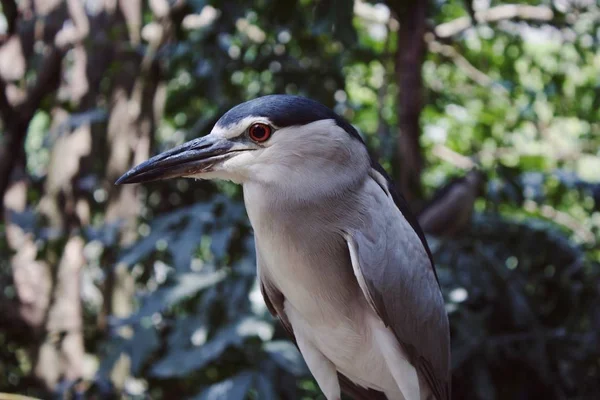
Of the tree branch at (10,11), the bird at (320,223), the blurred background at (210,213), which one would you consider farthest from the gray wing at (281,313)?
the tree branch at (10,11)

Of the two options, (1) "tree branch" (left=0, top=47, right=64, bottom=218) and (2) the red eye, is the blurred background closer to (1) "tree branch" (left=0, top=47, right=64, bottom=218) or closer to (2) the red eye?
(1) "tree branch" (left=0, top=47, right=64, bottom=218)

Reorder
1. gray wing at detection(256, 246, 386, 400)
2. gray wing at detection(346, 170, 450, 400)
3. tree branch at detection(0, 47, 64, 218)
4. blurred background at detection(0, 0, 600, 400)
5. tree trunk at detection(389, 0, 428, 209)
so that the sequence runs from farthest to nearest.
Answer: tree branch at detection(0, 47, 64, 218) → tree trunk at detection(389, 0, 428, 209) → blurred background at detection(0, 0, 600, 400) → gray wing at detection(256, 246, 386, 400) → gray wing at detection(346, 170, 450, 400)

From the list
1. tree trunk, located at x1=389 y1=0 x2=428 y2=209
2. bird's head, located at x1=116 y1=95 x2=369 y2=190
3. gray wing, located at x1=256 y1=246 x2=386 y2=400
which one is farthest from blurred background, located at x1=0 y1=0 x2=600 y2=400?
bird's head, located at x1=116 y1=95 x2=369 y2=190

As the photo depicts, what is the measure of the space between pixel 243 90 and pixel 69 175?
0.89 m

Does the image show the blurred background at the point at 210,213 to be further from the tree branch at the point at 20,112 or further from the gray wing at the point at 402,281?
the gray wing at the point at 402,281

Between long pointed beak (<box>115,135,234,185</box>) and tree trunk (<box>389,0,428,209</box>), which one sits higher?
long pointed beak (<box>115,135,234,185</box>)

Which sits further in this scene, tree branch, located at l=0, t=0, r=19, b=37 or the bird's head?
tree branch, located at l=0, t=0, r=19, b=37

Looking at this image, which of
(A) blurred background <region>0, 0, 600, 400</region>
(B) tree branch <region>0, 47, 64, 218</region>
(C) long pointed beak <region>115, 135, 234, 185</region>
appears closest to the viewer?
(C) long pointed beak <region>115, 135, 234, 185</region>

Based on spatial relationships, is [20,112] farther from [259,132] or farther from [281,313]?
[259,132]

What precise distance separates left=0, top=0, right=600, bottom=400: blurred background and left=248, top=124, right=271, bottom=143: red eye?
0.86m

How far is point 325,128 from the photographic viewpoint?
1.07 metres

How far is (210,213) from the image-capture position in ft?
6.78

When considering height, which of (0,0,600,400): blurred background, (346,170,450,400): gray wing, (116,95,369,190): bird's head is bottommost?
(0,0,600,400): blurred background

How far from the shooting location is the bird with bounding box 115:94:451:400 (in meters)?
1.04
